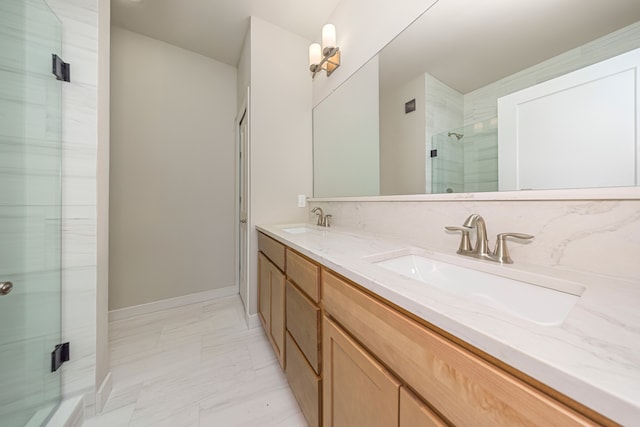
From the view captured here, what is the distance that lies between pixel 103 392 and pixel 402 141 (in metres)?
2.07

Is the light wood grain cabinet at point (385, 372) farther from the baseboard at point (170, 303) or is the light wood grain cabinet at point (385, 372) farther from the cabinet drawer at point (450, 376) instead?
the baseboard at point (170, 303)

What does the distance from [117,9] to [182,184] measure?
142 centimetres

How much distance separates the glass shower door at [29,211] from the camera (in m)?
0.88

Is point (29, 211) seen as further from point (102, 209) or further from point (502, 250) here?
point (502, 250)

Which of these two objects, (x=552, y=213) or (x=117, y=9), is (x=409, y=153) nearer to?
(x=552, y=213)

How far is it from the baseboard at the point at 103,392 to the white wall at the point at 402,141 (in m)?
1.83

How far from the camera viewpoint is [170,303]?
6.91 feet

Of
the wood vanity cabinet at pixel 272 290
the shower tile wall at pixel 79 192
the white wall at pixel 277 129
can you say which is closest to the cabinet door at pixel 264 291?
the wood vanity cabinet at pixel 272 290

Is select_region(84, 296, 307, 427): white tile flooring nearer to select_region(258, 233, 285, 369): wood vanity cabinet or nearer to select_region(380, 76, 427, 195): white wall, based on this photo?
select_region(258, 233, 285, 369): wood vanity cabinet

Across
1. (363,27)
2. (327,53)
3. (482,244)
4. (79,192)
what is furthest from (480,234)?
(79,192)

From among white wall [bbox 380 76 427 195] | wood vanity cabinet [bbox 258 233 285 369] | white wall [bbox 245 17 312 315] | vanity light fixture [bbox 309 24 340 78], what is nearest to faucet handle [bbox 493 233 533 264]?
white wall [bbox 380 76 427 195]

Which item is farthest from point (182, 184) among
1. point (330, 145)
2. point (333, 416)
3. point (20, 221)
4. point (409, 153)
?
point (333, 416)

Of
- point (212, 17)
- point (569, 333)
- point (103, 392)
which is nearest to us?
point (569, 333)

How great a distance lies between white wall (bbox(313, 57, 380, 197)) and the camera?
4.70 ft
